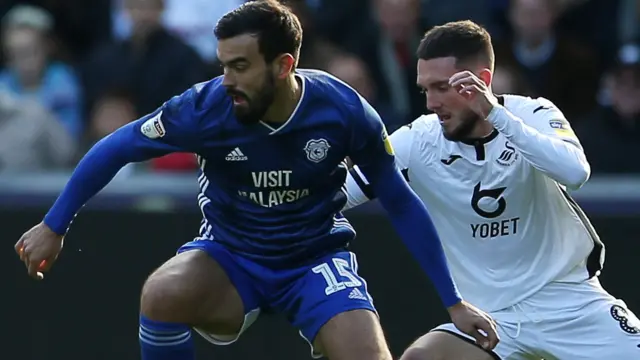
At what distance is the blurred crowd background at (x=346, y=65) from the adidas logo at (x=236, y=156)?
3239 mm

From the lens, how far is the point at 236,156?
18.3ft

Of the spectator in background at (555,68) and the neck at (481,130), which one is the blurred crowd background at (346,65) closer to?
the spectator in background at (555,68)

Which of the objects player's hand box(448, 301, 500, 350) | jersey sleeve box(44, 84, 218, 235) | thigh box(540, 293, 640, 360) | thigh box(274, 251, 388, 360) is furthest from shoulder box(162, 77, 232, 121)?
thigh box(540, 293, 640, 360)

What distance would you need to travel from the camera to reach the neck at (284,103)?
552 centimetres

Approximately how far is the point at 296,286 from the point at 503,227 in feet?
3.35

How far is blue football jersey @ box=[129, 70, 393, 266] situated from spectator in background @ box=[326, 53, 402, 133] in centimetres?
311

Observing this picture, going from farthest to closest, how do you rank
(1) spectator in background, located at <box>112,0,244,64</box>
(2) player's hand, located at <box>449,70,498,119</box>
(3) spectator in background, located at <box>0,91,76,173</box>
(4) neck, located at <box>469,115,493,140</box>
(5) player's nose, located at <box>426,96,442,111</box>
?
1. (1) spectator in background, located at <box>112,0,244,64</box>
2. (3) spectator in background, located at <box>0,91,76,173</box>
3. (4) neck, located at <box>469,115,493,140</box>
4. (5) player's nose, located at <box>426,96,442,111</box>
5. (2) player's hand, located at <box>449,70,498,119</box>

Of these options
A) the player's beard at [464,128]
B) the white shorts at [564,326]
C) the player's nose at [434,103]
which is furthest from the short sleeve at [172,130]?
the white shorts at [564,326]

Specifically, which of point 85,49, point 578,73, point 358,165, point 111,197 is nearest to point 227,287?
point 358,165

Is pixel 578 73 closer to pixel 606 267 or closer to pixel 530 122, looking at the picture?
pixel 606 267

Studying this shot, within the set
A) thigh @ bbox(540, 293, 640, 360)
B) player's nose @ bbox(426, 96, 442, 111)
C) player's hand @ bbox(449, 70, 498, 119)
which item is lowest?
thigh @ bbox(540, 293, 640, 360)

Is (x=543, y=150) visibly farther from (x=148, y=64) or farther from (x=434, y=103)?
(x=148, y=64)

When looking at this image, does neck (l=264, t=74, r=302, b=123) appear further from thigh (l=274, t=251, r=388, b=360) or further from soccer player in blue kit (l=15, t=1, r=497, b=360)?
thigh (l=274, t=251, r=388, b=360)

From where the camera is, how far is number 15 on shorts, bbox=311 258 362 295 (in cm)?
565
